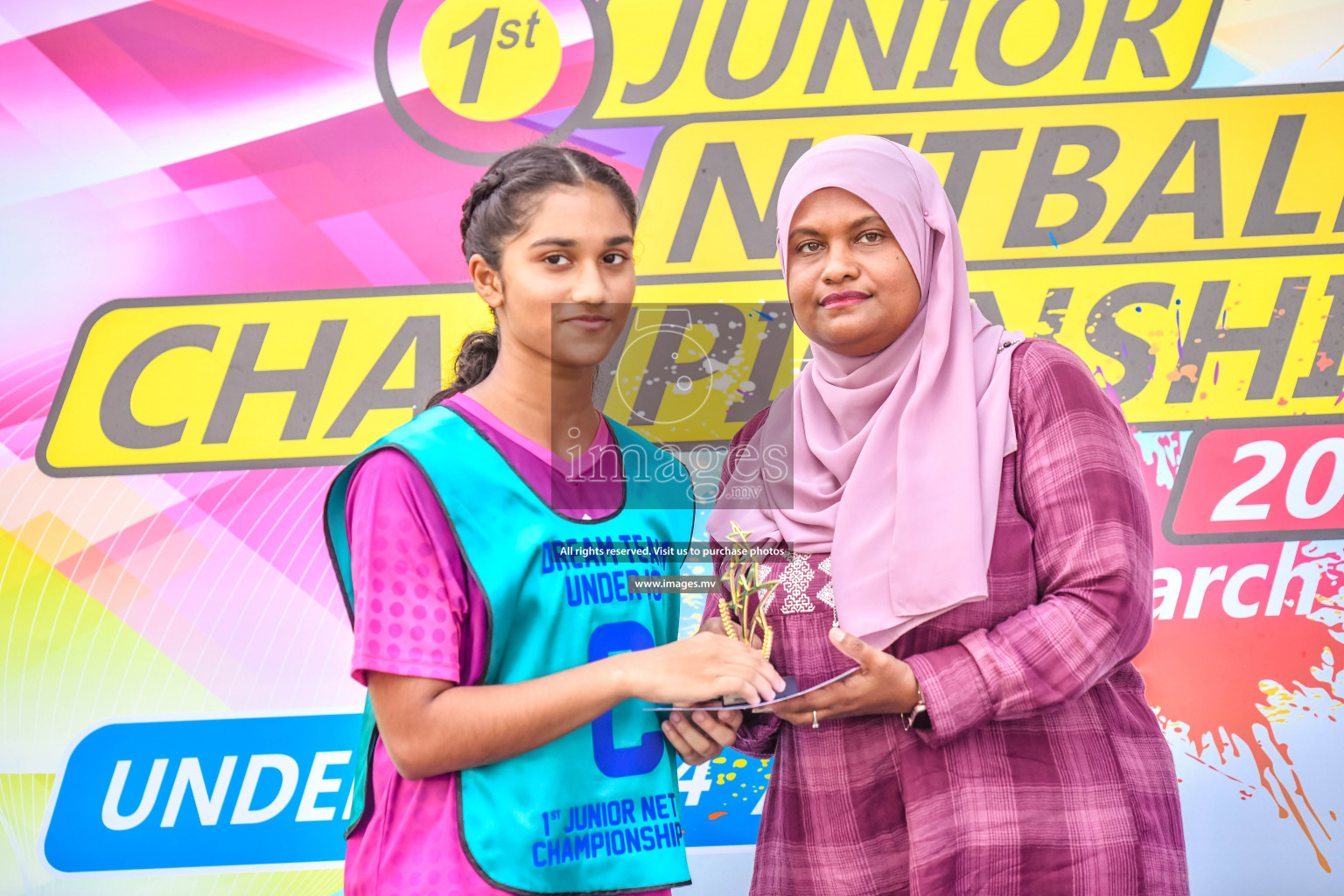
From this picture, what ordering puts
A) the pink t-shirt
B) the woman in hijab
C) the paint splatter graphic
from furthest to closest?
the paint splatter graphic
the woman in hijab
the pink t-shirt

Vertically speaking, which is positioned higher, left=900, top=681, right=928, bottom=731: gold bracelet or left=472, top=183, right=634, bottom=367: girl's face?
left=472, top=183, right=634, bottom=367: girl's face

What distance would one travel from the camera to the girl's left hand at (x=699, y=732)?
3.94ft

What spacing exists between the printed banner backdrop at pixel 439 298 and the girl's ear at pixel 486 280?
45.2 inches

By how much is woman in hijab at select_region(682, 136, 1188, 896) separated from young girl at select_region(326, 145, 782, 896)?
0.56 feet

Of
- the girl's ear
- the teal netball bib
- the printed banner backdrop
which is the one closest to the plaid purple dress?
the teal netball bib

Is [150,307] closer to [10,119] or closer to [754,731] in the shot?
[10,119]

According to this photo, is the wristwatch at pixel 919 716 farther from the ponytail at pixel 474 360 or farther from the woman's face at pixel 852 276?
the ponytail at pixel 474 360

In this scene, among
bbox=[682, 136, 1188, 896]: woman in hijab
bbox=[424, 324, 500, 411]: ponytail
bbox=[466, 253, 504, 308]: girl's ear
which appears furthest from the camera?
bbox=[424, 324, 500, 411]: ponytail

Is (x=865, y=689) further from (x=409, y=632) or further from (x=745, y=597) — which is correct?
(x=409, y=632)

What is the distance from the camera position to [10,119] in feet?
7.97

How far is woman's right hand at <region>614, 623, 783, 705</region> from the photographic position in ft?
3.47

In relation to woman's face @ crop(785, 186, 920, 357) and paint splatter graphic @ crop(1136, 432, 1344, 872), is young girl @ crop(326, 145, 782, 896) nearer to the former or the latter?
woman's face @ crop(785, 186, 920, 357)

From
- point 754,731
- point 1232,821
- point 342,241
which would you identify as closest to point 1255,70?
point 1232,821

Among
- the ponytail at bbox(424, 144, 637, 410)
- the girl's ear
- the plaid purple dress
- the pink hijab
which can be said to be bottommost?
the plaid purple dress
